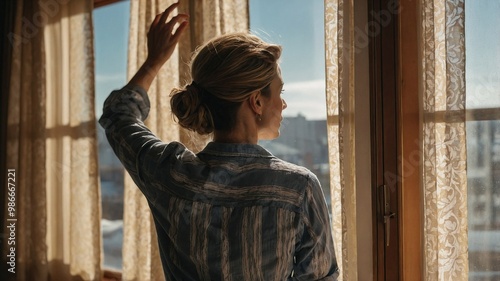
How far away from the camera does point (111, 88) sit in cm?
329

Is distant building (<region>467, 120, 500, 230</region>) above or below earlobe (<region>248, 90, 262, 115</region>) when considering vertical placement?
below

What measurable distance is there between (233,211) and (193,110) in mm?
275

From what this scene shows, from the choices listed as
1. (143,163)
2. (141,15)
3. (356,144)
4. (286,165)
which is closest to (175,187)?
(143,163)

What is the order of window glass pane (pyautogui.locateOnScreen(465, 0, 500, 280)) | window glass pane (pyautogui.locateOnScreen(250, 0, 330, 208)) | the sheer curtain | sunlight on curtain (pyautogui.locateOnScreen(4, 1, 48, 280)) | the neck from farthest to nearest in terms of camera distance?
sunlight on curtain (pyautogui.locateOnScreen(4, 1, 48, 280))
the sheer curtain
window glass pane (pyautogui.locateOnScreen(250, 0, 330, 208))
window glass pane (pyautogui.locateOnScreen(465, 0, 500, 280))
the neck

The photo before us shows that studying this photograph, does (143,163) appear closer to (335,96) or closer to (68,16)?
(335,96)

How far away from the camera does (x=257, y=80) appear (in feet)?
3.83

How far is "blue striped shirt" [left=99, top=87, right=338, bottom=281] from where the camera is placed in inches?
43.2

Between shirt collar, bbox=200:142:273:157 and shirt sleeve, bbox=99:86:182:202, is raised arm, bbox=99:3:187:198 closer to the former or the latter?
shirt sleeve, bbox=99:86:182:202

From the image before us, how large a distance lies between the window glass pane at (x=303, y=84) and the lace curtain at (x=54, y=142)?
1376 millimetres

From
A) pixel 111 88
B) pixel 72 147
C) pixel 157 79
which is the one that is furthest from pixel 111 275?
pixel 157 79

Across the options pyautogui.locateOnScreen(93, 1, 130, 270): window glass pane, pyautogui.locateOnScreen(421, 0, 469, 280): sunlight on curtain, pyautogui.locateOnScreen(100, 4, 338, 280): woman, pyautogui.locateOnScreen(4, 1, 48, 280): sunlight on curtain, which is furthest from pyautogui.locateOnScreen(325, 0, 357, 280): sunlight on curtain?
pyautogui.locateOnScreen(4, 1, 48, 280): sunlight on curtain

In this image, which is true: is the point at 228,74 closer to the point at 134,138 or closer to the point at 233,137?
the point at 233,137

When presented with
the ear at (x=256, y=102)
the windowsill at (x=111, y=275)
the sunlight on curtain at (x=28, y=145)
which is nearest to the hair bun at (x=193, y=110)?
the ear at (x=256, y=102)

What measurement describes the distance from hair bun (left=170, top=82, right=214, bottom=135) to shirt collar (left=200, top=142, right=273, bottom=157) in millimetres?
93
